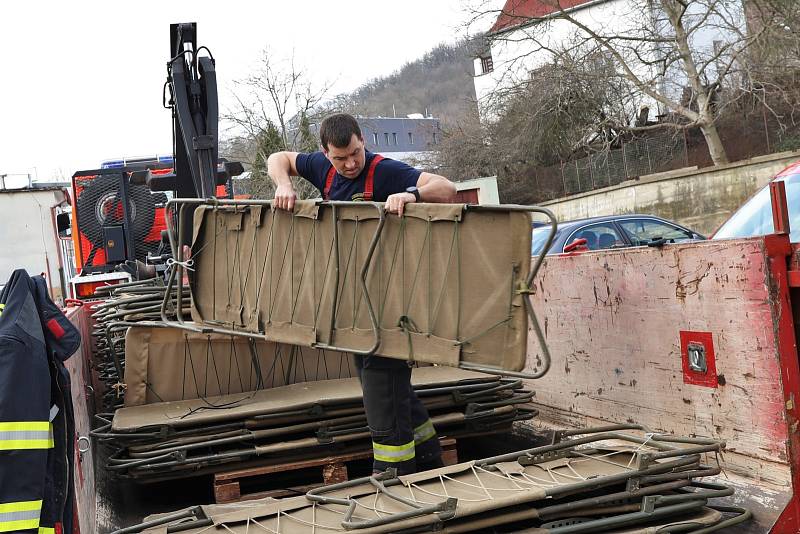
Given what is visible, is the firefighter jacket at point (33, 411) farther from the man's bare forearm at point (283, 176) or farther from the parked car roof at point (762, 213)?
the parked car roof at point (762, 213)

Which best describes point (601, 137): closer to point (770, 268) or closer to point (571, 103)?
point (571, 103)

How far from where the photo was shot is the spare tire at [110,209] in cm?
1138

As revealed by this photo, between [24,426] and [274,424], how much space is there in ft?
7.57

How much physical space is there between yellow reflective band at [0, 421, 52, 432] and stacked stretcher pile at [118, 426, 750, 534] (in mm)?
1036

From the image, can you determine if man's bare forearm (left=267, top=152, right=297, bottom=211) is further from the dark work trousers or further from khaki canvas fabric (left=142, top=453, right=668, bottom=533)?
khaki canvas fabric (left=142, top=453, right=668, bottom=533)

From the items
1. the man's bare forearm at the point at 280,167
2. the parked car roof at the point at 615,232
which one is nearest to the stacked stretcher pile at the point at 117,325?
the man's bare forearm at the point at 280,167

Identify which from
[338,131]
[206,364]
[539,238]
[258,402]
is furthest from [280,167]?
[539,238]

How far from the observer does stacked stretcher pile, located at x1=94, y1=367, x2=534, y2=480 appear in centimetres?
487

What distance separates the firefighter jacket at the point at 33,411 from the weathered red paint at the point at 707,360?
295 cm

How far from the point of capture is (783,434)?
3836 millimetres

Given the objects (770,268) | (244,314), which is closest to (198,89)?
(244,314)

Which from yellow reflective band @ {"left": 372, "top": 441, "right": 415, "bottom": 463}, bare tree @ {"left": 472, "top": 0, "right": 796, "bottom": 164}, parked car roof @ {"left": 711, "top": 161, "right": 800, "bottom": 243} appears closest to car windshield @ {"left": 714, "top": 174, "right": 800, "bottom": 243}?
→ parked car roof @ {"left": 711, "top": 161, "right": 800, "bottom": 243}

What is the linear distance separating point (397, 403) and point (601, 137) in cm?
3168

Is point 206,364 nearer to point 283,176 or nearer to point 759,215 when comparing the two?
point 283,176
